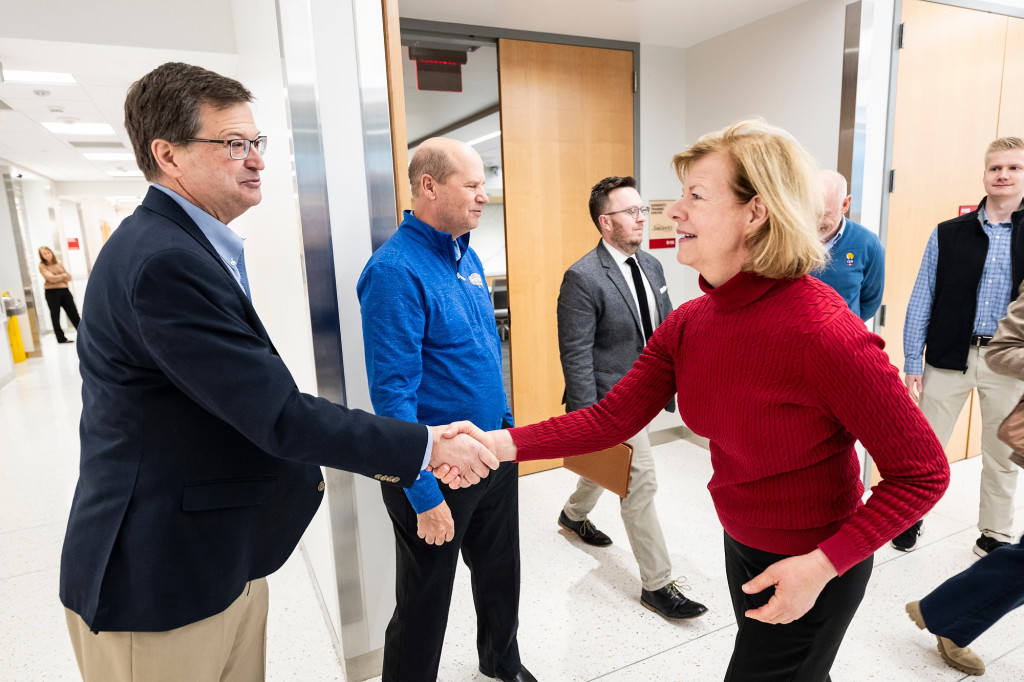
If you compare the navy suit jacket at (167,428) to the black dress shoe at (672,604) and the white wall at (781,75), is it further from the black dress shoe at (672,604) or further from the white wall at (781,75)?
the white wall at (781,75)

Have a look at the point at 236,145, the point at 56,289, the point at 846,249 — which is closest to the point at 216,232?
the point at 236,145

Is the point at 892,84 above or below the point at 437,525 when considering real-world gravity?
above

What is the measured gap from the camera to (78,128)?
23.5ft

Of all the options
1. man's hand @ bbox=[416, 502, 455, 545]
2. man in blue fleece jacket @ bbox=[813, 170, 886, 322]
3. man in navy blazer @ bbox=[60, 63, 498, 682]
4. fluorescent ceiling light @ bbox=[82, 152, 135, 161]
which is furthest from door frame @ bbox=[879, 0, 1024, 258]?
fluorescent ceiling light @ bbox=[82, 152, 135, 161]

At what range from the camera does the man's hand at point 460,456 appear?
1.46 m

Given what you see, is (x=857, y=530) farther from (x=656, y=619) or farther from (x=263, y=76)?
(x=263, y=76)

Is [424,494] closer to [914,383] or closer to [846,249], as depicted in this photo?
[846,249]

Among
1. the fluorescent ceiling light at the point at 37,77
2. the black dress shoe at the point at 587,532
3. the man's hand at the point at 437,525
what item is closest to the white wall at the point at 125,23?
the fluorescent ceiling light at the point at 37,77

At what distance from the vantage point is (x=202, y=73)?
118 centimetres

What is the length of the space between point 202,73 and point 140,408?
25.9 inches

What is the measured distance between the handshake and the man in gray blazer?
0.91 meters

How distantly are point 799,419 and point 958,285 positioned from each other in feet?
7.90

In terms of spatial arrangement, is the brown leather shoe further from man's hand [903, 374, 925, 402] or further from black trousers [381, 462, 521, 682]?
black trousers [381, 462, 521, 682]

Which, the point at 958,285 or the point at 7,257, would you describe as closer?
the point at 958,285
